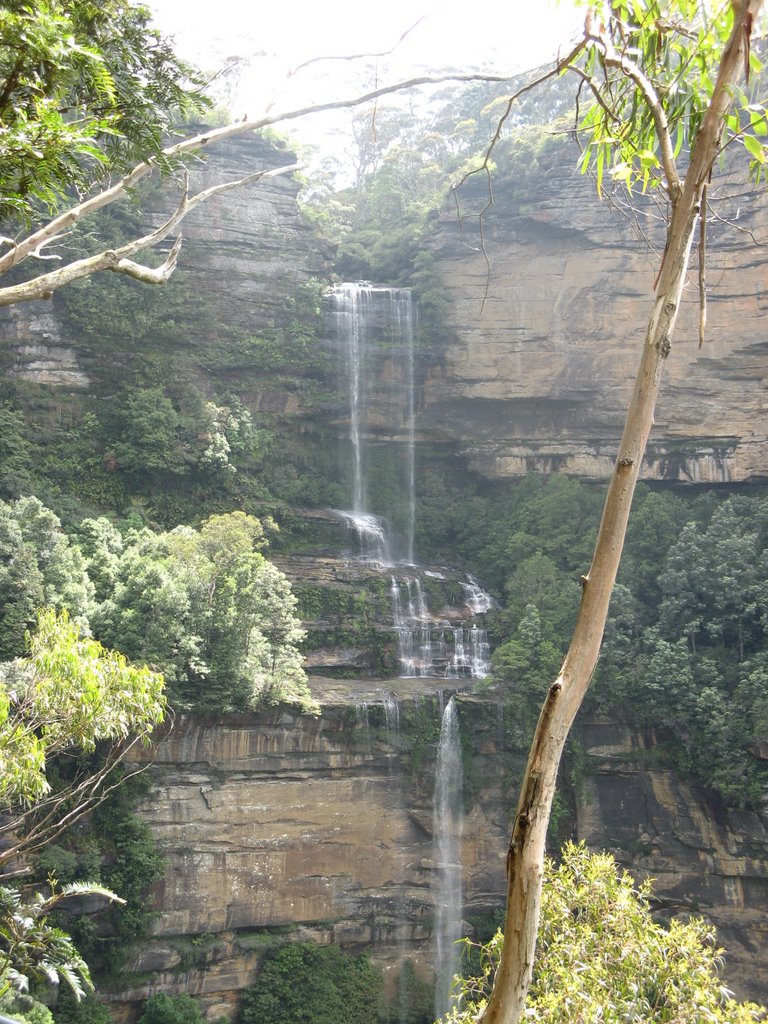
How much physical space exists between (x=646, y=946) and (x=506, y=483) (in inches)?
742

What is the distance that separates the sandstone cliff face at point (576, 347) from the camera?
2109cm

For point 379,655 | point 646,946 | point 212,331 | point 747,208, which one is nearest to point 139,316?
point 212,331

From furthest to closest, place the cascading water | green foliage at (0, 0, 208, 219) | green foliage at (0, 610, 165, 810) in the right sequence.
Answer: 1. the cascading water
2. green foliage at (0, 610, 165, 810)
3. green foliage at (0, 0, 208, 219)

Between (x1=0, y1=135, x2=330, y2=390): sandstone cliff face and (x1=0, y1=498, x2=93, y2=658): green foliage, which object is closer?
(x1=0, y1=498, x2=93, y2=658): green foliage

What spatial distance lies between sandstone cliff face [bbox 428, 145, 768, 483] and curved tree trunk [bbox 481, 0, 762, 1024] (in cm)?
1965

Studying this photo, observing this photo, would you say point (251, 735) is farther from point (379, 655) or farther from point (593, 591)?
point (593, 591)

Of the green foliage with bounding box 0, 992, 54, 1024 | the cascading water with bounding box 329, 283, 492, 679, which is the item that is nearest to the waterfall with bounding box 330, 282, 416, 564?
the cascading water with bounding box 329, 283, 492, 679

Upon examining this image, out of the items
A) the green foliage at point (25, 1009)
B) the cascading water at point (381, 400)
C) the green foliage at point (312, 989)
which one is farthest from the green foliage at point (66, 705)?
the cascading water at point (381, 400)

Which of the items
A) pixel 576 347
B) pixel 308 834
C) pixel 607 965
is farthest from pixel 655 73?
pixel 576 347

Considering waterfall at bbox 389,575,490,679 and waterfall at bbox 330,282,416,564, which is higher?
waterfall at bbox 330,282,416,564

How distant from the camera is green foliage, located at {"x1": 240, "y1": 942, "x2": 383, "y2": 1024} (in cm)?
1404

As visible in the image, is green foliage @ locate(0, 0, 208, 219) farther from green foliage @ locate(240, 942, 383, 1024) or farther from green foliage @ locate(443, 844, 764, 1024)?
green foliage @ locate(240, 942, 383, 1024)

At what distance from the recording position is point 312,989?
14.3 m

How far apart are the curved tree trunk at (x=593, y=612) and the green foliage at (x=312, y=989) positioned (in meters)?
13.8
